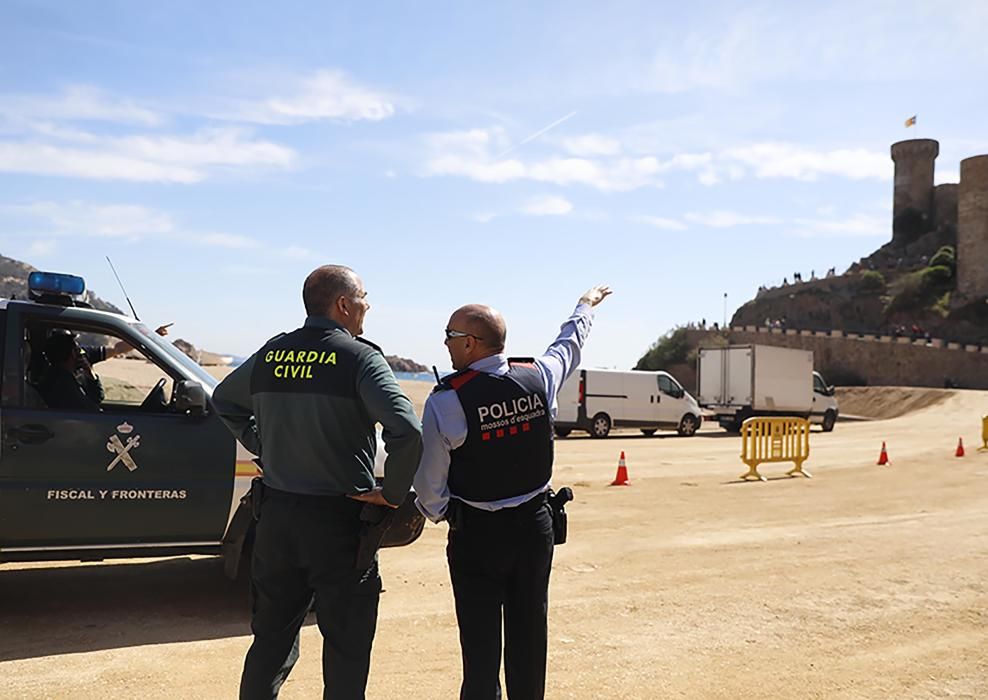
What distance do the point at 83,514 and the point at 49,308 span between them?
140cm

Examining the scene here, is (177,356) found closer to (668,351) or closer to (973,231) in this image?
(668,351)

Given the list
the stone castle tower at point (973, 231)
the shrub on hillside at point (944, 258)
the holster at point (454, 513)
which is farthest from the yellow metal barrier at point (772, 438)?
the shrub on hillside at point (944, 258)

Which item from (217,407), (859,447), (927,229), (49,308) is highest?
(927,229)

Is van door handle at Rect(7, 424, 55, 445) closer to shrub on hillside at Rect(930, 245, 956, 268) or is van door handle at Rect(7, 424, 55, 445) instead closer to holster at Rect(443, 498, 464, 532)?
holster at Rect(443, 498, 464, 532)

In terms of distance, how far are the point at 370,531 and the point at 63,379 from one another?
351 cm

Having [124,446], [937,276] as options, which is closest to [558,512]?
A: [124,446]

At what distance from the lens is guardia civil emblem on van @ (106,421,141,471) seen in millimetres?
5555

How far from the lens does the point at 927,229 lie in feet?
306

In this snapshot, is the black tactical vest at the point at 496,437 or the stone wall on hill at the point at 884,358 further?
the stone wall on hill at the point at 884,358

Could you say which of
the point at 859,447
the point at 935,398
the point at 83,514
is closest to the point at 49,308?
the point at 83,514

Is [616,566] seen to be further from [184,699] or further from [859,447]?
[859,447]

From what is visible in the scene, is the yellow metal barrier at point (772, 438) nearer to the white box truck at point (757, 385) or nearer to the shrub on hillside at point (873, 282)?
the white box truck at point (757, 385)

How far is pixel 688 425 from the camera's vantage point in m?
27.9

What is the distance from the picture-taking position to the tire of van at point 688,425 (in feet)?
90.9
